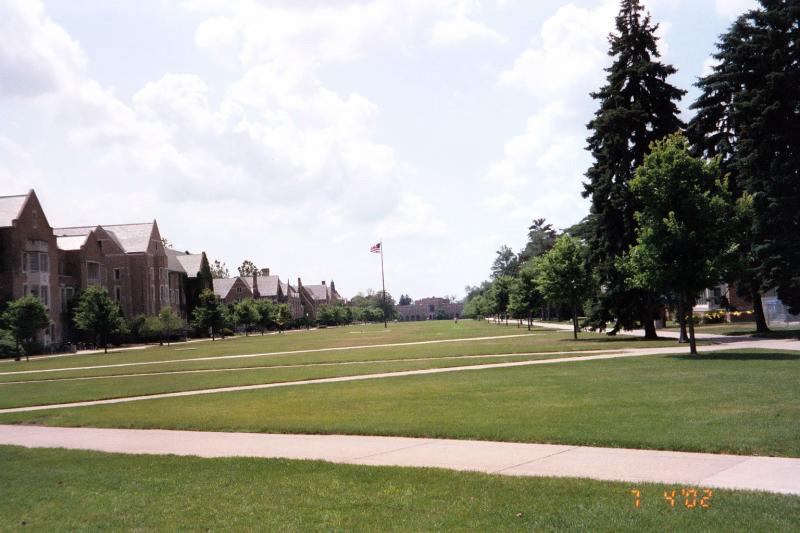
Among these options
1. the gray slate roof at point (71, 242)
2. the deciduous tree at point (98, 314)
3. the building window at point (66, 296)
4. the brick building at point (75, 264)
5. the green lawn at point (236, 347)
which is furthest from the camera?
the gray slate roof at point (71, 242)

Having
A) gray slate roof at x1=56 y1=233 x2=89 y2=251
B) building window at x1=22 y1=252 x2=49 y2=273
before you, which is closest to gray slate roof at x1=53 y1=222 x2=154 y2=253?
gray slate roof at x1=56 y1=233 x2=89 y2=251

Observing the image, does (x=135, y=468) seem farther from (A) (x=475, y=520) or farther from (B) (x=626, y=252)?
(B) (x=626, y=252)

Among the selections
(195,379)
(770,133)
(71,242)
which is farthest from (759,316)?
(71,242)

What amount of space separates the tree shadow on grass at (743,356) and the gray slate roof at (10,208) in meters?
62.5

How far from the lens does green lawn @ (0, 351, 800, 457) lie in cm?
1068

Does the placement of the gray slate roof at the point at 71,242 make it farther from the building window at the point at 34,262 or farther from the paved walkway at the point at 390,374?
the paved walkway at the point at 390,374

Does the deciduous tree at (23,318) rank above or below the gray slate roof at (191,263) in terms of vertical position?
below

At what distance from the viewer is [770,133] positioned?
36500 millimetres

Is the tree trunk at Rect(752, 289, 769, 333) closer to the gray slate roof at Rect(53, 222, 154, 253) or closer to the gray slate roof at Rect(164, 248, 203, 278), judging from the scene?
the gray slate roof at Rect(53, 222, 154, 253)

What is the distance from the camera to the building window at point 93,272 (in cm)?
7794

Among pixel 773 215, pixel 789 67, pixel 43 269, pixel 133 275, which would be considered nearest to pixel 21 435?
pixel 773 215

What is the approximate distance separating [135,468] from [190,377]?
17674mm
